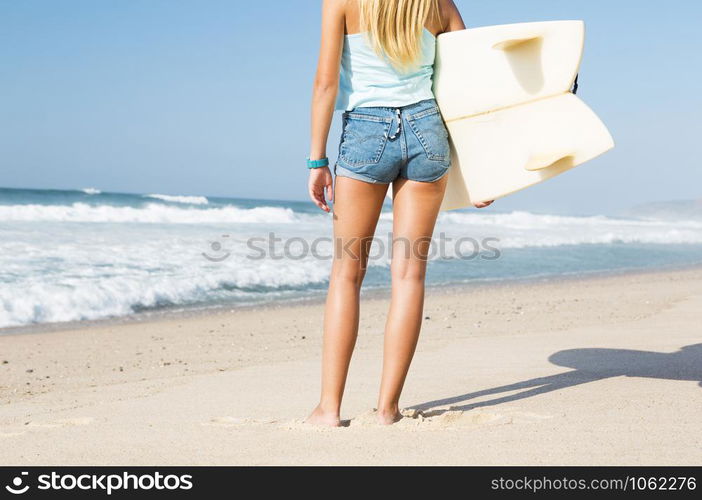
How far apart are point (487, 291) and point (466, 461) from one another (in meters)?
6.69

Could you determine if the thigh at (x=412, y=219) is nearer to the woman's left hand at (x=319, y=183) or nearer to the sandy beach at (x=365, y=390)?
the woman's left hand at (x=319, y=183)

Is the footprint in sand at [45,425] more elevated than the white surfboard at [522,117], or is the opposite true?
the white surfboard at [522,117]

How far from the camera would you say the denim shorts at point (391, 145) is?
8.63ft

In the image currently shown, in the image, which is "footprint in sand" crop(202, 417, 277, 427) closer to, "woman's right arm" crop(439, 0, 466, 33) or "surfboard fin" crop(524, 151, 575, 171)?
"surfboard fin" crop(524, 151, 575, 171)

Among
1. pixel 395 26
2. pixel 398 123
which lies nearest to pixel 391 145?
pixel 398 123

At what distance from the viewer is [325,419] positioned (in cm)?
274

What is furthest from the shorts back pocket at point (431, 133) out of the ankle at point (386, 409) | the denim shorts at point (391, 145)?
the ankle at point (386, 409)

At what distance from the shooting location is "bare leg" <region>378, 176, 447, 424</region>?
2756mm

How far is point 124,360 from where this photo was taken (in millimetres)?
4746

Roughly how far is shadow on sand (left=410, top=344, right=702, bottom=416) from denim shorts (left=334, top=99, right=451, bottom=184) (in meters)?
1.08

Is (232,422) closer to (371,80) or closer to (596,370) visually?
(371,80)

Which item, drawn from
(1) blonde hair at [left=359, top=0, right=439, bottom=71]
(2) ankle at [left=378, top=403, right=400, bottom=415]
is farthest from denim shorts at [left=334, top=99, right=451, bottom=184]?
(2) ankle at [left=378, top=403, right=400, bottom=415]
